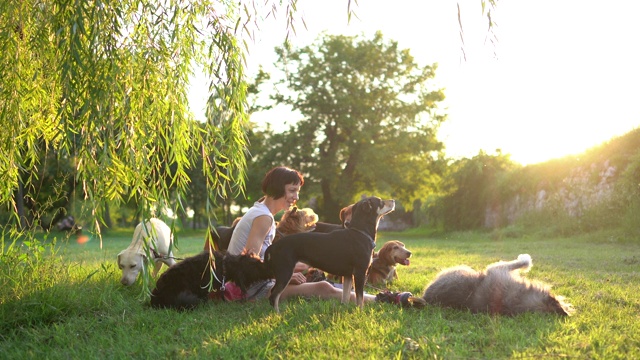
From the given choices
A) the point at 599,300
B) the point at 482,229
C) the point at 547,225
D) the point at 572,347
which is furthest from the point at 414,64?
the point at 572,347

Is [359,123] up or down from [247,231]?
up

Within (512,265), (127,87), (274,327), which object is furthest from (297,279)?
(127,87)

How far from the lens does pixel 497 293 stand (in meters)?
5.28

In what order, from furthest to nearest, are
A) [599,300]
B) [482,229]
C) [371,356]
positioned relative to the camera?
[482,229]
[599,300]
[371,356]

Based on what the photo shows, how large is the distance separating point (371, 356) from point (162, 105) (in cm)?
249

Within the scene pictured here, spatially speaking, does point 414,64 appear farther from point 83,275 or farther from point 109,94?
point 109,94

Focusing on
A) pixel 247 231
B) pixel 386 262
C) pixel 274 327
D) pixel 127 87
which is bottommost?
pixel 274 327

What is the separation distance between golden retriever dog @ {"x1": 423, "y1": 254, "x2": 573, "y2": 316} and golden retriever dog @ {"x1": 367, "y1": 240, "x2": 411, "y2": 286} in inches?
81.8

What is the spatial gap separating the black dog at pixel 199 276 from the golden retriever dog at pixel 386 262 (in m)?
2.64

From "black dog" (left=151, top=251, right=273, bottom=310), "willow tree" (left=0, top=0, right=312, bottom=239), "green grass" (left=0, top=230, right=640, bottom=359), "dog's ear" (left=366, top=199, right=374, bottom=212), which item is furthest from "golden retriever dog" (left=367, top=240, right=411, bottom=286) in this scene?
"willow tree" (left=0, top=0, right=312, bottom=239)

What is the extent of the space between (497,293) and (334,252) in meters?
1.48

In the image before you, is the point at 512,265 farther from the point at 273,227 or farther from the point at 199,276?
the point at 199,276

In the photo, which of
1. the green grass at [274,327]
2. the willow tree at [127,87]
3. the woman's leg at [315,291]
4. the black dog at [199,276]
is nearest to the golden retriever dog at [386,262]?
the woman's leg at [315,291]

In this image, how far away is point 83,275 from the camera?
22.9 ft
